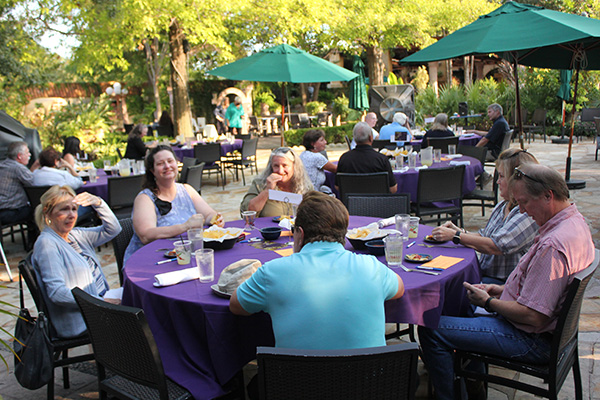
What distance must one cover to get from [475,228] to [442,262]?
411 cm

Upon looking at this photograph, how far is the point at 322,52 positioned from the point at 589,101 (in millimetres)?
14014

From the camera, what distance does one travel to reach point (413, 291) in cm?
238

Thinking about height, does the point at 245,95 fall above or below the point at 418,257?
above

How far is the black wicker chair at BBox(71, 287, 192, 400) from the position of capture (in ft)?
6.77

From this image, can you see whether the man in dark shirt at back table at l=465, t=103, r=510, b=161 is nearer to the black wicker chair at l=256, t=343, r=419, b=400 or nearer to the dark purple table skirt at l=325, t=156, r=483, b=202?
the dark purple table skirt at l=325, t=156, r=483, b=202

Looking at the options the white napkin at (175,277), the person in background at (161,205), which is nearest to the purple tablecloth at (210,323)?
the white napkin at (175,277)

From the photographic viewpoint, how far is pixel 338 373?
1.64 m

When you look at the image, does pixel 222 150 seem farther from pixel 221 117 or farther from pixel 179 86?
pixel 221 117

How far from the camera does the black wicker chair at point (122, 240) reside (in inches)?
143

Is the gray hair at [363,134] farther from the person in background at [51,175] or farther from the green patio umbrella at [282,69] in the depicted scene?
the person in background at [51,175]

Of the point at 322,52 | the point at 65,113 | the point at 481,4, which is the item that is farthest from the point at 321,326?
the point at 322,52

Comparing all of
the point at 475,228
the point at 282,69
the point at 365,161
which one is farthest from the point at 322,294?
the point at 282,69

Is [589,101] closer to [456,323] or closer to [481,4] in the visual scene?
[481,4]

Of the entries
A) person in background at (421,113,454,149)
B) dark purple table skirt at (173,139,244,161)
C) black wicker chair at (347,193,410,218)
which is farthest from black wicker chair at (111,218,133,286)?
dark purple table skirt at (173,139,244,161)
